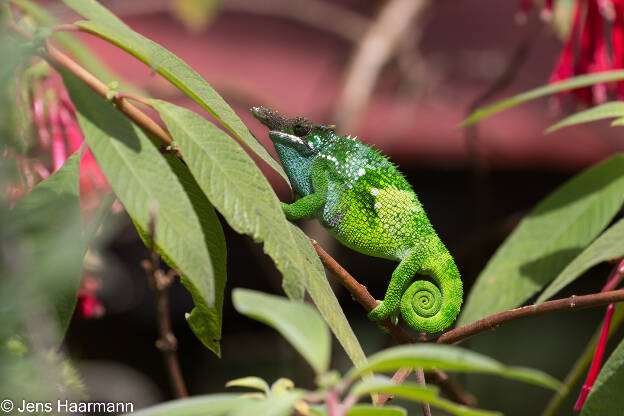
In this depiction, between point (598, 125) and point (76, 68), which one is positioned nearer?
point (76, 68)

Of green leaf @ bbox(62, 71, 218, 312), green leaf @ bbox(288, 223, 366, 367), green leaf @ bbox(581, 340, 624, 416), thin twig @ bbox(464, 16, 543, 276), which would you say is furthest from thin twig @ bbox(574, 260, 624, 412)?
thin twig @ bbox(464, 16, 543, 276)

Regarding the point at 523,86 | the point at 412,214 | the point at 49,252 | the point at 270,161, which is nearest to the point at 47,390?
the point at 49,252

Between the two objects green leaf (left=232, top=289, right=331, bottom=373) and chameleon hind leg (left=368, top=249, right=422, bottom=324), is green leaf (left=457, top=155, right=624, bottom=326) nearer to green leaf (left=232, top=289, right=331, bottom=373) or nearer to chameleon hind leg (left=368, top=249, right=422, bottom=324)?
chameleon hind leg (left=368, top=249, right=422, bottom=324)

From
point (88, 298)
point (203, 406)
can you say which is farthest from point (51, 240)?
point (88, 298)

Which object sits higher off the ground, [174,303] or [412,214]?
[412,214]

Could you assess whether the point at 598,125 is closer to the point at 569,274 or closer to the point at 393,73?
the point at 393,73

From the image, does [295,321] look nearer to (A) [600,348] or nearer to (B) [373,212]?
(B) [373,212]

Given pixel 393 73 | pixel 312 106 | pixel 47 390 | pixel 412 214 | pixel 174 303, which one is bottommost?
pixel 174 303
